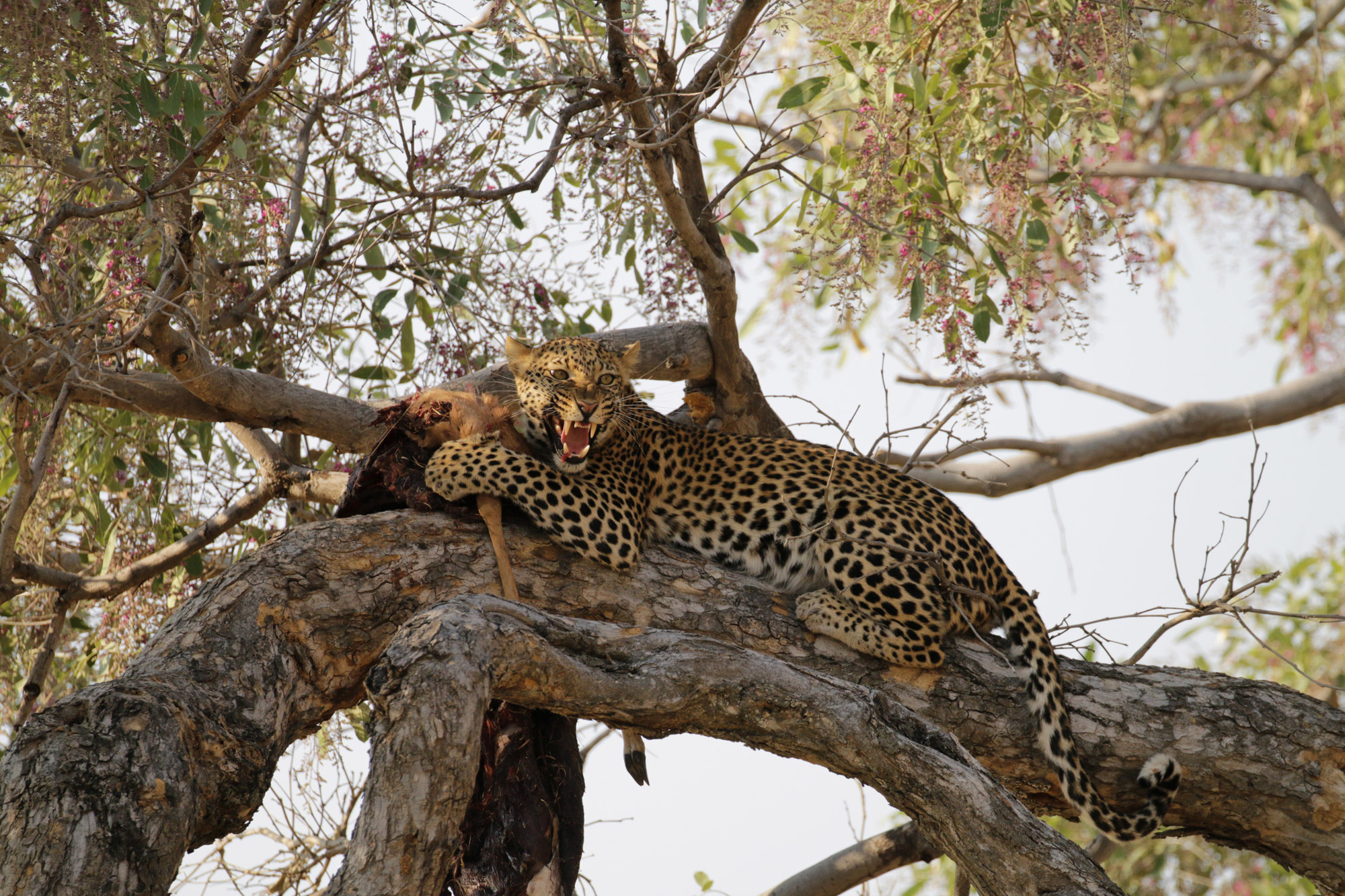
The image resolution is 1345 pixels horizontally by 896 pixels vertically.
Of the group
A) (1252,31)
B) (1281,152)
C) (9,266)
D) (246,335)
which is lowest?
(9,266)

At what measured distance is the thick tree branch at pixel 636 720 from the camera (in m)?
3.06

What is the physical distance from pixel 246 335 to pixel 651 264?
2454 mm

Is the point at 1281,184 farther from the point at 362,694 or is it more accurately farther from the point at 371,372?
the point at 362,694

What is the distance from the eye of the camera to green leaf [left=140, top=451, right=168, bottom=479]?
6.43 meters

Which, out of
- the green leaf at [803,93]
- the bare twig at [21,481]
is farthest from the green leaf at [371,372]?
the green leaf at [803,93]

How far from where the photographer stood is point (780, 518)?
Answer: 5453 millimetres

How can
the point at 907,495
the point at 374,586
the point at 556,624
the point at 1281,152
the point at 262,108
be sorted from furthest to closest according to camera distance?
the point at 1281,152, the point at 262,108, the point at 907,495, the point at 374,586, the point at 556,624

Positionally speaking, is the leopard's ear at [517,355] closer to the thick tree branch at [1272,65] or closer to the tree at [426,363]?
the tree at [426,363]

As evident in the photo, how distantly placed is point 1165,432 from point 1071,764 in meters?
6.29

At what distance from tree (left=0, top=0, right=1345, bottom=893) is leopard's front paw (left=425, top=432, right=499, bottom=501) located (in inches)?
6.4

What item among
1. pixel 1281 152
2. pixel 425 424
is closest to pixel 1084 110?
pixel 425 424

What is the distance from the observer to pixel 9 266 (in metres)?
5.31

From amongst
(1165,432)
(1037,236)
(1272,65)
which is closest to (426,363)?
(1037,236)

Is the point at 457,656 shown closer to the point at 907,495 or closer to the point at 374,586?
the point at 374,586
